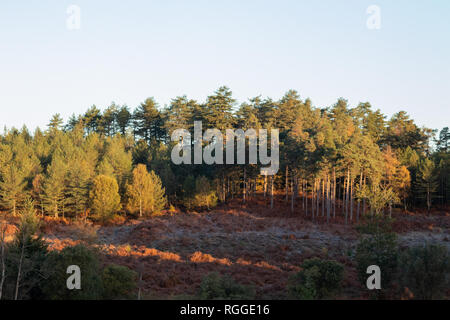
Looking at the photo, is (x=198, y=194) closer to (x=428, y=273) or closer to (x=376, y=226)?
(x=376, y=226)

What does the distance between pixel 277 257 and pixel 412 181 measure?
3694 cm

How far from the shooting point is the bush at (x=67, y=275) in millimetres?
15820

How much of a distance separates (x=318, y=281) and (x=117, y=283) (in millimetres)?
10574

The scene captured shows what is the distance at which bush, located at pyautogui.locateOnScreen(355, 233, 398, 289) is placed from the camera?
16891 millimetres

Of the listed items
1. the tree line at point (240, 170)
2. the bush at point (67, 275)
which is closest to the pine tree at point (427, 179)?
the tree line at point (240, 170)

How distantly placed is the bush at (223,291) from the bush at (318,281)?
2.49 meters

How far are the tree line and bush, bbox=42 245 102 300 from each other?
20980 mm

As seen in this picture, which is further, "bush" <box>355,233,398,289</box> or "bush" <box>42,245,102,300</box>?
"bush" <box>355,233,398,289</box>

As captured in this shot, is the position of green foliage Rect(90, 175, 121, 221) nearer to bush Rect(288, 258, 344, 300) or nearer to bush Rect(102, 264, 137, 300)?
bush Rect(102, 264, 137, 300)

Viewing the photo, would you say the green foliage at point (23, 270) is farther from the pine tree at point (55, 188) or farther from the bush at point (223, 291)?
the pine tree at point (55, 188)

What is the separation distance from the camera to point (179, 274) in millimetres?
22188

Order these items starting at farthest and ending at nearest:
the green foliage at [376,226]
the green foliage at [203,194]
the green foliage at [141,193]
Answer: the green foliage at [203,194]
the green foliage at [141,193]
the green foliage at [376,226]

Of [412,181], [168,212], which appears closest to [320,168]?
[412,181]

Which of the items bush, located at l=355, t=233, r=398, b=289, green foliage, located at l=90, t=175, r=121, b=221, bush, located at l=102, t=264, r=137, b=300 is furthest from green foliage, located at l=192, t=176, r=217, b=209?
bush, located at l=355, t=233, r=398, b=289
